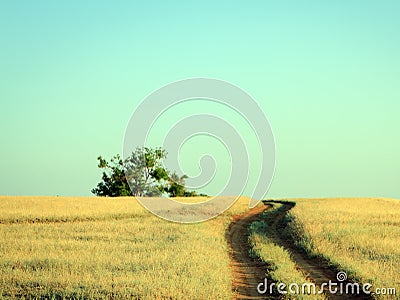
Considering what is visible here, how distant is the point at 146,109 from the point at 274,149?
26.9 ft

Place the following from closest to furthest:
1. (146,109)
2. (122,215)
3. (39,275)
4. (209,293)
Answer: (209,293) → (39,275) → (146,109) → (122,215)

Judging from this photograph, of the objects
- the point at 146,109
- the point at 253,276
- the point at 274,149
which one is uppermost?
the point at 146,109

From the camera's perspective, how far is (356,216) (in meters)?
35.0

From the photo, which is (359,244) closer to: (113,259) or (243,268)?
(243,268)

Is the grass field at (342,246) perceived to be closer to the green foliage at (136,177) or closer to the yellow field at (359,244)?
the yellow field at (359,244)

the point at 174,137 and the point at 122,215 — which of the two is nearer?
the point at 174,137

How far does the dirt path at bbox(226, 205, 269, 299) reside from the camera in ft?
48.2

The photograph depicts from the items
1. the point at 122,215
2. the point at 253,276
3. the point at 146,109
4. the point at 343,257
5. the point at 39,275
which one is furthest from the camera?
the point at 122,215

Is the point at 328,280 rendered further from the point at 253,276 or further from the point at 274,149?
the point at 274,149

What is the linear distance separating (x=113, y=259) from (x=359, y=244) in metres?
10.2

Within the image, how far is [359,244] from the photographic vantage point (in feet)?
70.8

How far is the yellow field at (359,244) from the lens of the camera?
51.8 feet

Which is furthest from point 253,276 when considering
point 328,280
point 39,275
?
point 39,275

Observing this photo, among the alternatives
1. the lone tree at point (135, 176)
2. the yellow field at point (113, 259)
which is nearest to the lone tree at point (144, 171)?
the lone tree at point (135, 176)
